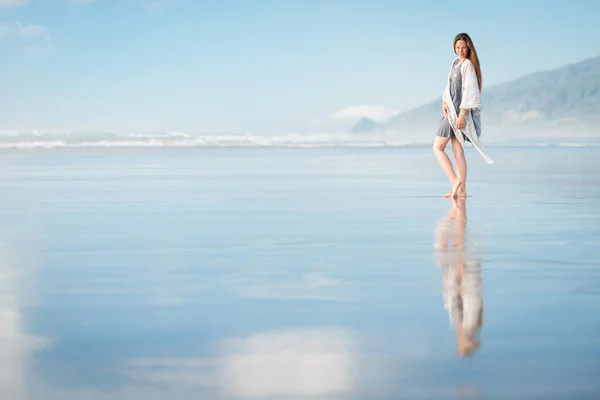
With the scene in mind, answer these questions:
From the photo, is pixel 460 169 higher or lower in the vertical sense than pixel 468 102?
lower

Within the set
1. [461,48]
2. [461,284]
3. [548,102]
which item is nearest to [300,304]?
[461,284]

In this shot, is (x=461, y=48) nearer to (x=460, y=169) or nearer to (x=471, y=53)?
(x=471, y=53)

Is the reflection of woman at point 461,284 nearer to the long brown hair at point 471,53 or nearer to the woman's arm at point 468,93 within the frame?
the woman's arm at point 468,93

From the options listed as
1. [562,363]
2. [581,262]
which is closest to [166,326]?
[562,363]

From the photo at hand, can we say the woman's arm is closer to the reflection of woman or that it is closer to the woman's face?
the woman's face

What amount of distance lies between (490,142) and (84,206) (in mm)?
26185

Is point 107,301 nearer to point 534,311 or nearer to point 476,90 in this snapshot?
point 534,311

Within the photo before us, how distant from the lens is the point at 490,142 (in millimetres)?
31094

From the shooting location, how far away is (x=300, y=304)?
2.60 meters

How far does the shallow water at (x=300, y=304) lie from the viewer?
1805mm

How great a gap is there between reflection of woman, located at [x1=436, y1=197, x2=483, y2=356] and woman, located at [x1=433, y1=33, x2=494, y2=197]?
2.27 m

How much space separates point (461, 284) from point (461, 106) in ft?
13.8

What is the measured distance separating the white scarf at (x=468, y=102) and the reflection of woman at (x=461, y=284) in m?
2.30

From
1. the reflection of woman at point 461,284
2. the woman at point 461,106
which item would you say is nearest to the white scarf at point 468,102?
the woman at point 461,106
